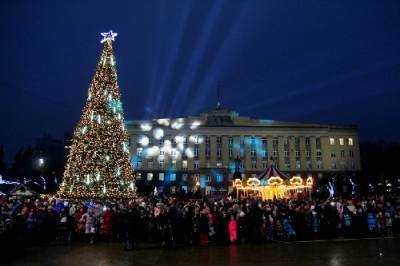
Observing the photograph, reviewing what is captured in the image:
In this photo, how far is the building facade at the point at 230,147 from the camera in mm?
90250

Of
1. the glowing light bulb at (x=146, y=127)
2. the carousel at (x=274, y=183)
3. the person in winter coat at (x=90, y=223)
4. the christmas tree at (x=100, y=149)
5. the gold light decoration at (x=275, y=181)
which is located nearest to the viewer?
the person in winter coat at (x=90, y=223)

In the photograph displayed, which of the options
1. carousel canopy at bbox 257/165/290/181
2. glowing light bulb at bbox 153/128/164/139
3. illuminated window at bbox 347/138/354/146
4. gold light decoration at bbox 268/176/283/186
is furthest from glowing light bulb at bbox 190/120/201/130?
gold light decoration at bbox 268/176/283/186

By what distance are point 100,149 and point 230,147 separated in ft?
233

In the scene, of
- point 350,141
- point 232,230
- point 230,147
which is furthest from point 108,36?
point 350,141

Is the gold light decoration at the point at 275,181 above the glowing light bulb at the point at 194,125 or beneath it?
beneath

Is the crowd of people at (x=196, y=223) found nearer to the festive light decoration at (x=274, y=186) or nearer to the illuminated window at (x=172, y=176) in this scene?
the festive light decoration at (x=274, y=186)

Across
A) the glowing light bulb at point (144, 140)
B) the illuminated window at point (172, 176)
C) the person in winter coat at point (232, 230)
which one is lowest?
the person in winter coat at point (232, 230)

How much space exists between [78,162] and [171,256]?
1168 centimetres

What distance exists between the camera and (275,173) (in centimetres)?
3422

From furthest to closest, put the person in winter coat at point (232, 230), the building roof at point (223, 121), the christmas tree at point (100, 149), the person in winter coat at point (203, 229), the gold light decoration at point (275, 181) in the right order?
1. the building roof at point (223, 121)
2. the gold light decoration at point (275, 181)
3. the christmas tree at point (100, 149)
4. the person in winter coat at point (232, 230)
5. the person in winter coat at point (203, 229)

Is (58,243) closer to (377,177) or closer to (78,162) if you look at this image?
(78,162)

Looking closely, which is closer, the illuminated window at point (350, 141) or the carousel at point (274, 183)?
the carousel at point (274, 183)

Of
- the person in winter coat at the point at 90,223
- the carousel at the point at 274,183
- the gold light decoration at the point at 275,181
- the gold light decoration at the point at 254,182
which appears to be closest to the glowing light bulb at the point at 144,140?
the carousel at the point at 274,183

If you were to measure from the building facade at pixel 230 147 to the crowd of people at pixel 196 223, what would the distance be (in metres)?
68.4
